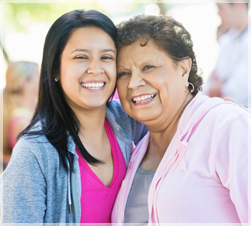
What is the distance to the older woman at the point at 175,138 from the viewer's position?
1687mm

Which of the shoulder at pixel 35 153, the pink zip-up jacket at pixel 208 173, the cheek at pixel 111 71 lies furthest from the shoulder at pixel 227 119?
the shoulder at pixel 35 153

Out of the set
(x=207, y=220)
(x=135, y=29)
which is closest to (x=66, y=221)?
(x=207, y=220)

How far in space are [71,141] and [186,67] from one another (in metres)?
0.93

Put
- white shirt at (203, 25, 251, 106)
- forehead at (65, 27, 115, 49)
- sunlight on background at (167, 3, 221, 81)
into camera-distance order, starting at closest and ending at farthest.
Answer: forehead at (65, 27, 115, 49), white shirt at (203, 25, 251, 106), sunlight on background at (167, 3, 221, 81)

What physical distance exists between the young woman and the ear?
470 millimetres

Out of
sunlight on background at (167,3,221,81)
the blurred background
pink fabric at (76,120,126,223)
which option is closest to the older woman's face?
pink fabric at (76,120,126,223)

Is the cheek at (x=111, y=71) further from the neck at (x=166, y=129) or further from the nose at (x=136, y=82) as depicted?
the neck at (x=166, y=129)

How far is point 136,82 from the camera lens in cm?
216

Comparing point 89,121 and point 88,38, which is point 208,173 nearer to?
Answer: point 89,121

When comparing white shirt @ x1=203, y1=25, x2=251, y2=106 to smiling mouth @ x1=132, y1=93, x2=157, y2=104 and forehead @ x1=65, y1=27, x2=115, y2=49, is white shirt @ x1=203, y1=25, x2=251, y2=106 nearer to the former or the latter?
smiling mouth @ x1=132, y1=93, x2=157, y2=104

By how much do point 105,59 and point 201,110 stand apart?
0.75 metres

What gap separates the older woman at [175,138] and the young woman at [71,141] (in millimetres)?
127

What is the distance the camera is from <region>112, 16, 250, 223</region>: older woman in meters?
1.69

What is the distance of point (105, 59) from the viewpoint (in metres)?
2.23
